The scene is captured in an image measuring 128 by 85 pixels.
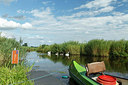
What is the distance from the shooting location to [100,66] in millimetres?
5930

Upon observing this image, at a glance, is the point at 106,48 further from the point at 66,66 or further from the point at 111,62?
the point at 66,66

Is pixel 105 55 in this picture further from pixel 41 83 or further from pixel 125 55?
pixel 41 83

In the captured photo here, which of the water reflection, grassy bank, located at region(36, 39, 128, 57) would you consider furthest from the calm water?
grassy bank, located at region(36, 39, 128, 57)

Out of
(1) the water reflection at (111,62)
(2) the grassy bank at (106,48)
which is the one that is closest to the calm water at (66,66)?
(1) the water reflection at (111,62)

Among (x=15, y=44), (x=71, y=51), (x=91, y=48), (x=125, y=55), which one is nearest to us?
(x=15, y=44)

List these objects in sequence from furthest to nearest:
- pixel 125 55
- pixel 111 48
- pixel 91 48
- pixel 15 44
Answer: pixel 91 48 → pixel 111 48 → pixel 125 55 → pixel 15 44

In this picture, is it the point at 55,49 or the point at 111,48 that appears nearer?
the point at 111,48

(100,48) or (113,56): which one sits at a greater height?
(100,48)

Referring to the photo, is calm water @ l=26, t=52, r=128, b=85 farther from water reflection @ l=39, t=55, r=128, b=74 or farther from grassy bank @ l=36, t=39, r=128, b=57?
grassy bank @ l=36, t=39, r=128, b=57

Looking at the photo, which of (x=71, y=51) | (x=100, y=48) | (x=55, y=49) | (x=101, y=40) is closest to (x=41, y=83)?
(x=100, y=48)

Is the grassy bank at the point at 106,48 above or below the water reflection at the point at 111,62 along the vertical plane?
above

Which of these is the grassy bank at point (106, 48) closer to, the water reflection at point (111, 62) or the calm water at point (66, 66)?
the water reflection at point (111, 62)

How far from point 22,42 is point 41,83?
442 inches

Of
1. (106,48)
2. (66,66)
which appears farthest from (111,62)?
(66,66)
